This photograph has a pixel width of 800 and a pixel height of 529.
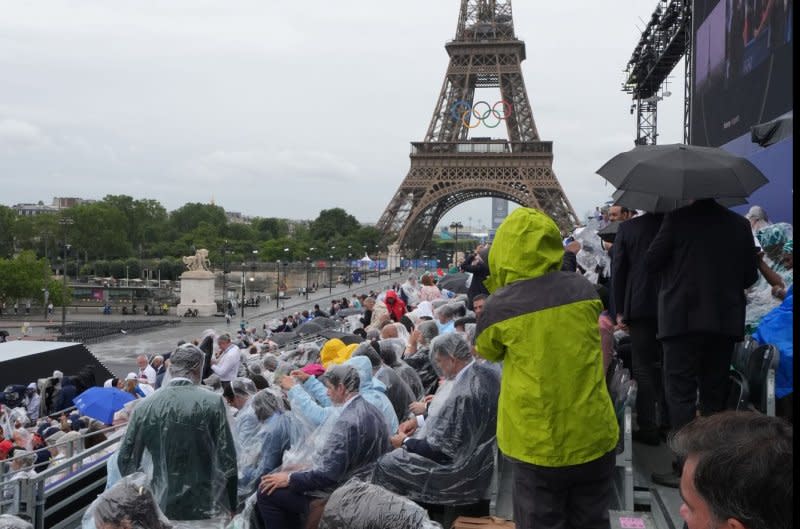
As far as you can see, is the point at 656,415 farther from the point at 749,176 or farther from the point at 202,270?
the point at 202,270

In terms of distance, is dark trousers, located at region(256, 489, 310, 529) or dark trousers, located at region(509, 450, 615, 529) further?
dark trousers, located at region(256, 489, 310, 529)

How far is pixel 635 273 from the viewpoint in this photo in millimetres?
4730

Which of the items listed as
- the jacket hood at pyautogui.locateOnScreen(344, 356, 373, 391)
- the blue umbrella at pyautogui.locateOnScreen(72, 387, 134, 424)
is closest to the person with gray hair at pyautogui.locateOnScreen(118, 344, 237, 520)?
the jacket hood at pyautogui.locateOnScreen(344, 356, 373, 391)

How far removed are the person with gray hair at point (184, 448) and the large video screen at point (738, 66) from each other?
6.43 meters

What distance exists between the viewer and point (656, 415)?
5.11m

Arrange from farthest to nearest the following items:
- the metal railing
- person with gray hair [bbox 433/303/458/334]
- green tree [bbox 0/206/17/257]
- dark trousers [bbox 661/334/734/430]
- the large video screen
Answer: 1. green tree [bbox 0/206/17/257]
2. the large video screen
3. person with gray hair [bbox 433/303/458/334]
4. the metal railing
5. dark trousers [bbox 661/334/734/430]

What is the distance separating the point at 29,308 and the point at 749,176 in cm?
5141

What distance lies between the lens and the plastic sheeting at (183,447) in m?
4.17

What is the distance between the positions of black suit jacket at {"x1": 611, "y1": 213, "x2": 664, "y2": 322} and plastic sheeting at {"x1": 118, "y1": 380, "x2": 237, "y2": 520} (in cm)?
249

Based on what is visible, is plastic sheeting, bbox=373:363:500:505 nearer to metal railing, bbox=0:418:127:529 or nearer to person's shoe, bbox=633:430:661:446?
person's shoe, bbox=633:430:661:446

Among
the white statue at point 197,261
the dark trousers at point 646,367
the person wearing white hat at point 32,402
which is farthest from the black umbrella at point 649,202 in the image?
the white statue at point 197,261

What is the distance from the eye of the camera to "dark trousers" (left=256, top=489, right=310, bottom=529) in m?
4.14

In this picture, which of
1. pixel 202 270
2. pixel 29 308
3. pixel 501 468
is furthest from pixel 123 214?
pixel 501 468

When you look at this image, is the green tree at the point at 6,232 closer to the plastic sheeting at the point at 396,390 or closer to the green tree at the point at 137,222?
the green tree at the point at 137,222
